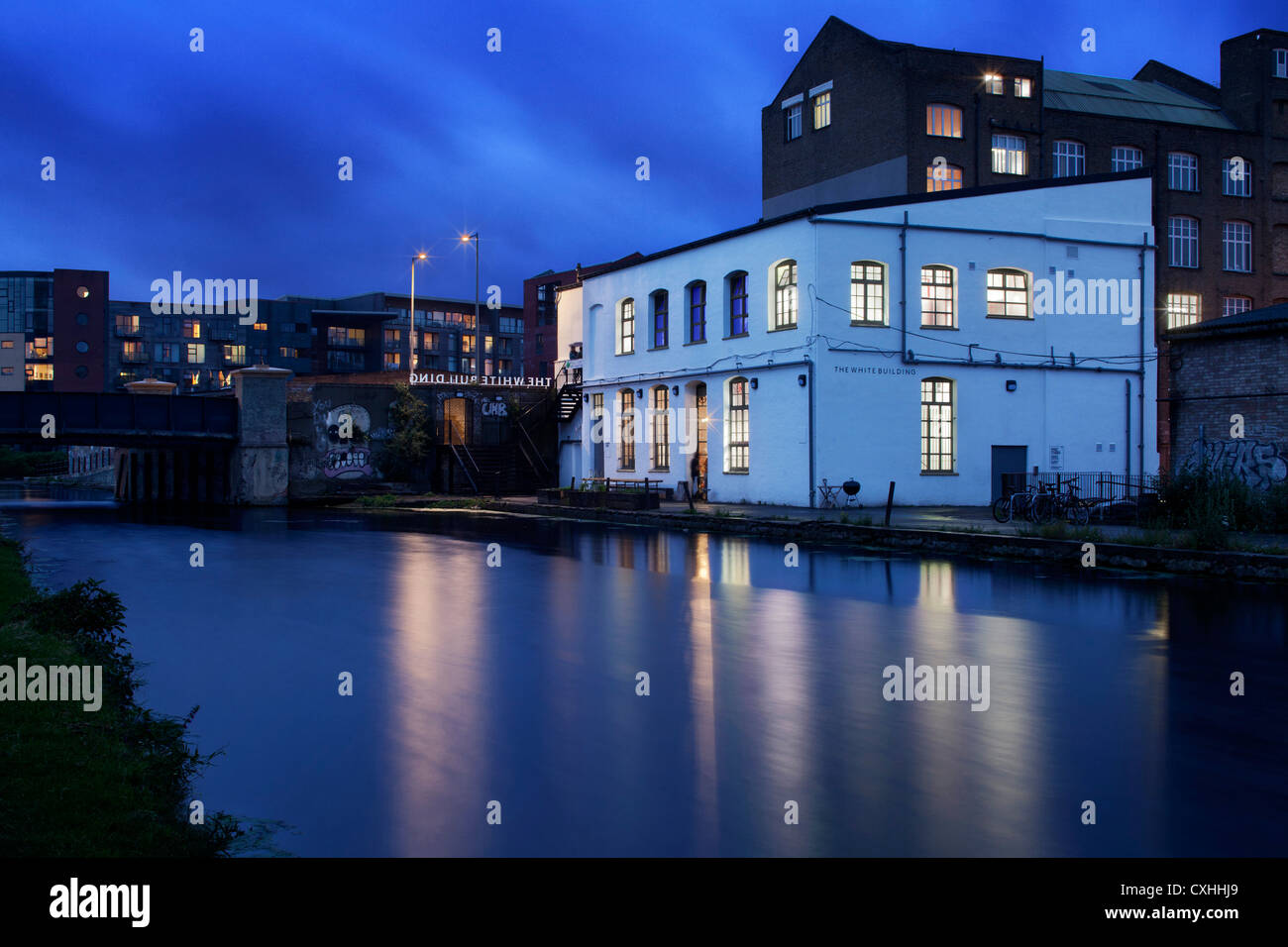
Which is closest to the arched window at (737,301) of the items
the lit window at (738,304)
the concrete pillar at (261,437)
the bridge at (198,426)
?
the lit window at (738,304)

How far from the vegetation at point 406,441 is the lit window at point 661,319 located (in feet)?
36.9

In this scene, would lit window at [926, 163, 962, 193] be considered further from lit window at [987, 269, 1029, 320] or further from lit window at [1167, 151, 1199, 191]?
lit window at [987, 269, 1029, 320]

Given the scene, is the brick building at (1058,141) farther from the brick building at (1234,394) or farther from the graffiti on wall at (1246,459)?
the graffiti on wall at (1246,459)

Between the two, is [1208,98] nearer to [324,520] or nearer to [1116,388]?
[1116,388]

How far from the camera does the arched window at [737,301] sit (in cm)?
3406

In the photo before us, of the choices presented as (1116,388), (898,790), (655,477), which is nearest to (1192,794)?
(898,790)

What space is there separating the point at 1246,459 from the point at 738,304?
49.6 ft

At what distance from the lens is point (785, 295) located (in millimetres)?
31891

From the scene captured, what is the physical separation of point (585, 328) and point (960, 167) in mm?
17185

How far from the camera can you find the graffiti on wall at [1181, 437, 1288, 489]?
84.0ft

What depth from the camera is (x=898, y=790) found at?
541cm

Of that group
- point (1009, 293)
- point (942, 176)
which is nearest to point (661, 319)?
point (1009, 293)

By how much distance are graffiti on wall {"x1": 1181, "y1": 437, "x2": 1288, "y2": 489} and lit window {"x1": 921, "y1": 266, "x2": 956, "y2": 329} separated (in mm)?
7627

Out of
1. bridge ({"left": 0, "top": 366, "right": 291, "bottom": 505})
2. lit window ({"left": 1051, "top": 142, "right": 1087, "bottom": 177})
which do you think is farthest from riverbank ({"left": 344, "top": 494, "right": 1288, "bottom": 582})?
lit window ({"left": 1051, "top": 142, "right": 1087, "bottom": 177})
